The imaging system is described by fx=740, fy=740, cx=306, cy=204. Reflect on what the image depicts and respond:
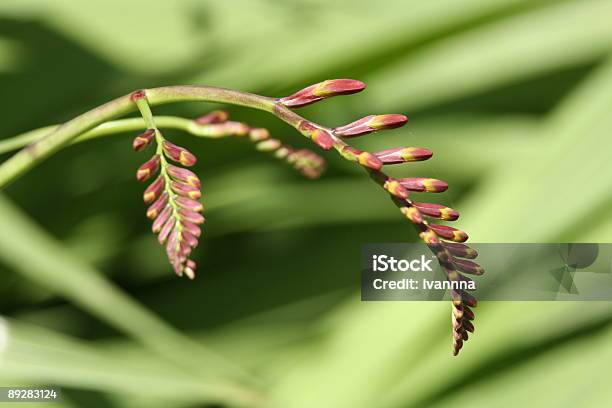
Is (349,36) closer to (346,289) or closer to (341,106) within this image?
(341,106)

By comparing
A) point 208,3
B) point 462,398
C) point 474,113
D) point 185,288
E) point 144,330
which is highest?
point 208,3

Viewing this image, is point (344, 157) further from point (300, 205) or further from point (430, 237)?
point (300, 205)

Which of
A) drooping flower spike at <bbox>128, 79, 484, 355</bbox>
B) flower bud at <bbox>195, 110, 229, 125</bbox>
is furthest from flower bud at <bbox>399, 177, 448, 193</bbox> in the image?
flower bud at <bbox>195, 110, 229, 125</bbox>

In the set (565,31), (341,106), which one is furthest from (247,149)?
(565,31)

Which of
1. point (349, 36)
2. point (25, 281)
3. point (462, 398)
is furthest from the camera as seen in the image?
point (25, 281)

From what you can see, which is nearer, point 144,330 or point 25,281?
point 144,330

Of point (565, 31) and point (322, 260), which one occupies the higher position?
point (565, 31)

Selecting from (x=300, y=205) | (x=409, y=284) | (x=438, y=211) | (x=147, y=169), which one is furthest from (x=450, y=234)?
(x=300, y=205)
